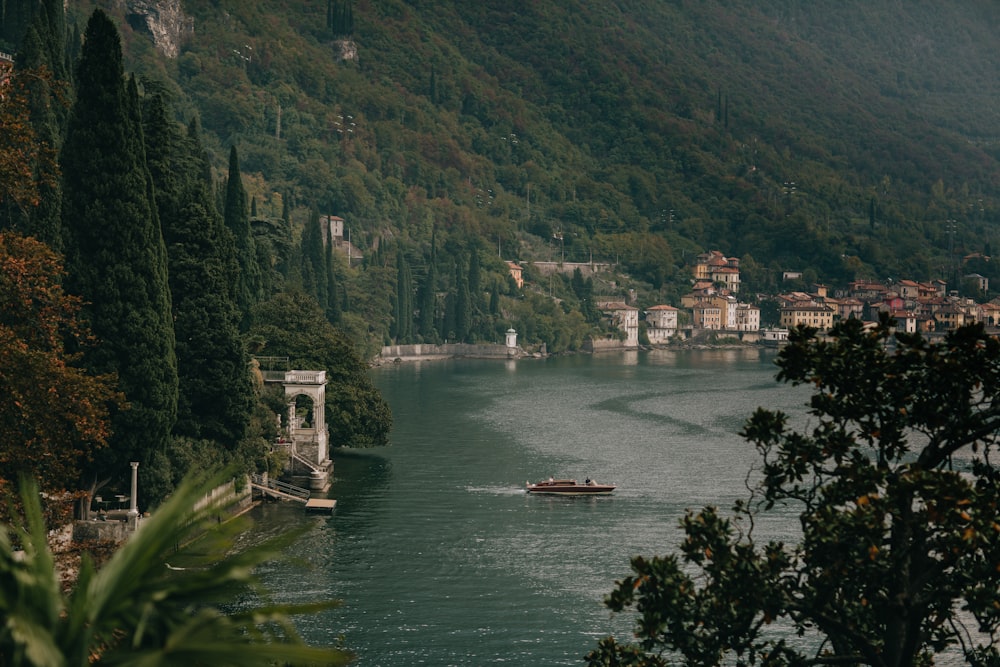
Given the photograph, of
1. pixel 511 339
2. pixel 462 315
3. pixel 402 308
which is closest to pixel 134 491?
pixel 402 308

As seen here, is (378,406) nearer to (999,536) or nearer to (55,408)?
(55,408)

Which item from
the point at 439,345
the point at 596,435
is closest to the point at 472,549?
the point at 596,435

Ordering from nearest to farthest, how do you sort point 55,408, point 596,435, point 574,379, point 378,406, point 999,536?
point 999,536
point 55,408
point 378,406
point 596,435
point 574,379

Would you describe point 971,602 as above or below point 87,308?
below

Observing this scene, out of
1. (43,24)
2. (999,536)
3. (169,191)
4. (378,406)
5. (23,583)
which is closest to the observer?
(23,583)

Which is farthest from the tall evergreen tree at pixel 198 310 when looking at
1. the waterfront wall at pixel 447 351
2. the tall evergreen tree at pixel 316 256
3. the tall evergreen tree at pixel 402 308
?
the tall evergreen tree at pixel 402 308

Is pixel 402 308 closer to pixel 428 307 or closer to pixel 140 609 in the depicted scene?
pixel 428 307

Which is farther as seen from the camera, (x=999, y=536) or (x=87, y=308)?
(x=87, y=308)

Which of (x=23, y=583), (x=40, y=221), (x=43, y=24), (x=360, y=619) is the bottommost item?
(x=360, y=619)
